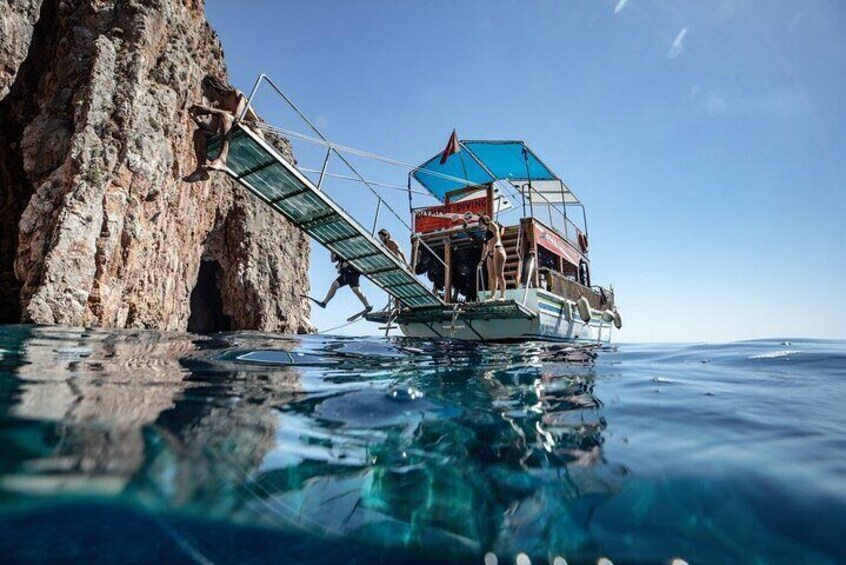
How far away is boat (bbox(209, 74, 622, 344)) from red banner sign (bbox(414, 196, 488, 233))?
1.4 inches

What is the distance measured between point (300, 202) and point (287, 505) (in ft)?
22.8

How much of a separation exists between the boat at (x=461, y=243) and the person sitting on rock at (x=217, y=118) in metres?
0.16

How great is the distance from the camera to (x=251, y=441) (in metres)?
2.09

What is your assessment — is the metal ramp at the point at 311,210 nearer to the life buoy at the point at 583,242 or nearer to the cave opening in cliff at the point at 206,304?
the life buoy at the point at 583,242

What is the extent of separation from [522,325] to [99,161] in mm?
18360

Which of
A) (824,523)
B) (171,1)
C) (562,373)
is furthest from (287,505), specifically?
(171,1)

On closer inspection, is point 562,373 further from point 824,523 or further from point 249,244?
point 249,244

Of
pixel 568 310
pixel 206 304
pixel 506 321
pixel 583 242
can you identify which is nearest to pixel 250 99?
pixel 506 321

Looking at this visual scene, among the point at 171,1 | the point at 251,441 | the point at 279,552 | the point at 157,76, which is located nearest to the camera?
the point at 279,552

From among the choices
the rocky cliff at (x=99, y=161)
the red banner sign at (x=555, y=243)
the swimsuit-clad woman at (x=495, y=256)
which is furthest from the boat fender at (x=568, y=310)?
the rocky cliff at (x=99, y=161)

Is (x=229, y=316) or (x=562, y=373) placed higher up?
(x=229, y=316)

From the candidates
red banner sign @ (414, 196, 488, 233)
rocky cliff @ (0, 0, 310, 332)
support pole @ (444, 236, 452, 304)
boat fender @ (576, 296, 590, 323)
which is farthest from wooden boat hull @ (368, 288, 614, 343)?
rocky cliff @ (0, 0, 310, 332)

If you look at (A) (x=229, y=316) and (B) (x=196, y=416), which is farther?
(A) (x=229, y=316)

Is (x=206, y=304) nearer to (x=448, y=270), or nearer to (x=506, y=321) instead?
(x=448, y=270)
